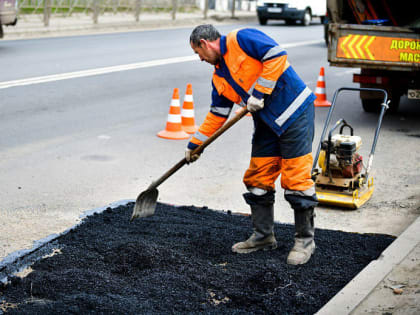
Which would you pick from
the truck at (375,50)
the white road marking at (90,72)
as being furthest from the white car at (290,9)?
the truck at (375,50)

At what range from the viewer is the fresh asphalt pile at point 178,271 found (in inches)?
144

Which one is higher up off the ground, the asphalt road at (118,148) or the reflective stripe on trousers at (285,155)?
the reflective stripe on trousers at (285,155)

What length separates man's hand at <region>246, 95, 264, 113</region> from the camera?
410 centimetres

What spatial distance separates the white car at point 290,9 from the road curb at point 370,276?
75.6 ft

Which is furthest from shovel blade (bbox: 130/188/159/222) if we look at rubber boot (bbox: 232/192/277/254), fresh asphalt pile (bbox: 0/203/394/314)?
rubber boot (bbox: 232/192/277/254)

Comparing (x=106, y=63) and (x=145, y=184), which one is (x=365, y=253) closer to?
(x=145, y=184)

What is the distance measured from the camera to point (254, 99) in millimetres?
4102

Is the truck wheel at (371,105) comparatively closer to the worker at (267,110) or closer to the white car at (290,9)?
the worker at (267,110)

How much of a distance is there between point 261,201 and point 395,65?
15.4 ft

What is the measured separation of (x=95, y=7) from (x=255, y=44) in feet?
63.5

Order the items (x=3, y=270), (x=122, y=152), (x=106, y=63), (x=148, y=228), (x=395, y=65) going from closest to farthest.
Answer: (x=3, y=270) → (x=148, y=228) → (x=122, y=152) → (x=395, y=65) → (x=106, y=63)

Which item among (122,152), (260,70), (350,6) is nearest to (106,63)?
(350,6)

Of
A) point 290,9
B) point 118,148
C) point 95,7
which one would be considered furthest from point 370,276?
point 290,9

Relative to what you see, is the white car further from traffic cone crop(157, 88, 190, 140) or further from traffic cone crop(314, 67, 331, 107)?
traffic cone crop(157, 88, 190, 140)
